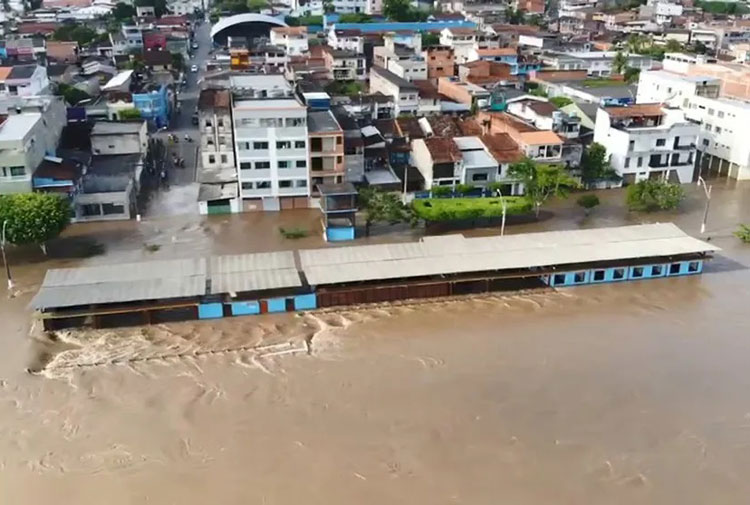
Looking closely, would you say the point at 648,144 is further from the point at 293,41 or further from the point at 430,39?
the point at 430,39

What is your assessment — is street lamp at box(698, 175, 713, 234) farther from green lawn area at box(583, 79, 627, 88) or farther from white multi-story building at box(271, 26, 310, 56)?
white multi-story building at box(271, 26, 310, 56)

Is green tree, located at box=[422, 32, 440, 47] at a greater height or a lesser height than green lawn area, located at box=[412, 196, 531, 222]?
greater

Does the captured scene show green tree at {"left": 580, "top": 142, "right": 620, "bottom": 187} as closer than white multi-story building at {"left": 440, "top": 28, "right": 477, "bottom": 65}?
Yes

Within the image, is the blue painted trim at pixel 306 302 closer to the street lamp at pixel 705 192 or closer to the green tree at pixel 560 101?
the street lamp at pixel 705 192

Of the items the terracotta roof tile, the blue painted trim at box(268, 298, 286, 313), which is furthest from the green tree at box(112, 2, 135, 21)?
the blue painted trim at box(268, 298, 286, 313)

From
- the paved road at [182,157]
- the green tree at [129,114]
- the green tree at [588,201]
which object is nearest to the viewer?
the green tree at [588,201]

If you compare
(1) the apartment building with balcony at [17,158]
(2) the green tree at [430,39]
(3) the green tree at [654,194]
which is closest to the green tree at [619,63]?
(2) the green tree at [430,39]
